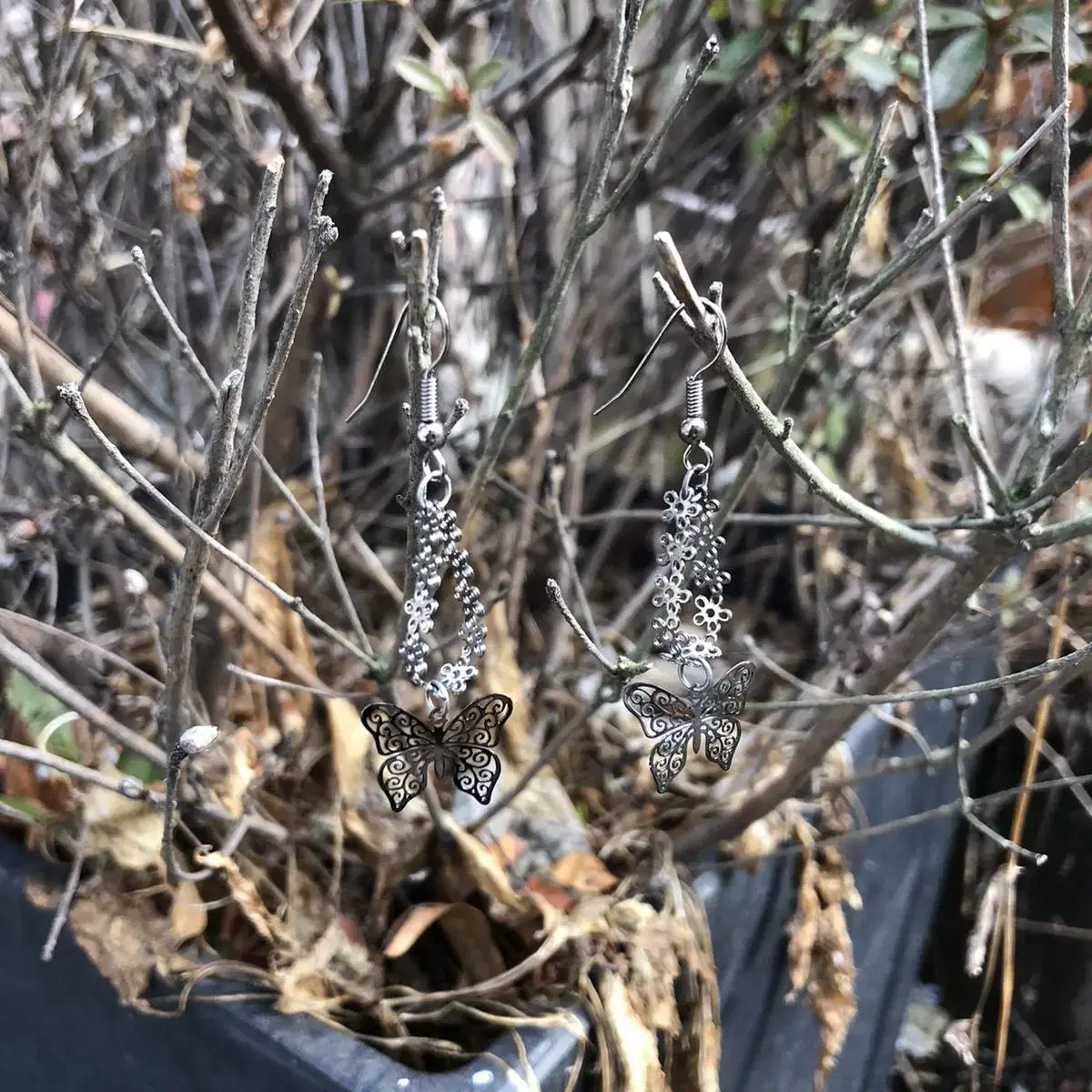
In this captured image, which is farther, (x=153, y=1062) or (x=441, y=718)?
(x=153, y=1062)

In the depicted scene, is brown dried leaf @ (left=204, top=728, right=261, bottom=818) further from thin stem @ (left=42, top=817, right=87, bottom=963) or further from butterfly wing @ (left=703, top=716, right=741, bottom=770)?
butterfly wing @ (left=703, top=716, right=741, bottom=770)

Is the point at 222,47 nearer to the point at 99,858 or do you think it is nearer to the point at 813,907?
the point at 99,858

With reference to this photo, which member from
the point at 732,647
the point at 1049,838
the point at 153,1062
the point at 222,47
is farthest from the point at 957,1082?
the point at 222,47

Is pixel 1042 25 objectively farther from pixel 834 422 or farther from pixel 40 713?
pixel 40 713

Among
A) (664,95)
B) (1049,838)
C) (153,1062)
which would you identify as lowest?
(153,1062)

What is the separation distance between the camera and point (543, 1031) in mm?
517

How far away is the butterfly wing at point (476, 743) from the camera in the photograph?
0.42 metres

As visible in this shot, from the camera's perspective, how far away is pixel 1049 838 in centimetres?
105

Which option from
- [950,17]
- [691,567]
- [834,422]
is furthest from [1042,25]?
[691,567]

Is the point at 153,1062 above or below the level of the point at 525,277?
below

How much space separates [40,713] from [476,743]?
0.35m

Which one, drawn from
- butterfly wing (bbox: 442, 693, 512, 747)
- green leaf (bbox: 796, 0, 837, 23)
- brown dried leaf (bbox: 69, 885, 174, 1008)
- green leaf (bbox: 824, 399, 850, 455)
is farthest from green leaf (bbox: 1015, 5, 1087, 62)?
brown dried leaf (bbox: 69, 885, 174, 1008)

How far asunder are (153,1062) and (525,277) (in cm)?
68

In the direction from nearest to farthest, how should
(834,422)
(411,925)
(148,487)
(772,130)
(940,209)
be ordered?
(148,487)
(940,209)
(411,925)
(772,130)
(834,422)
